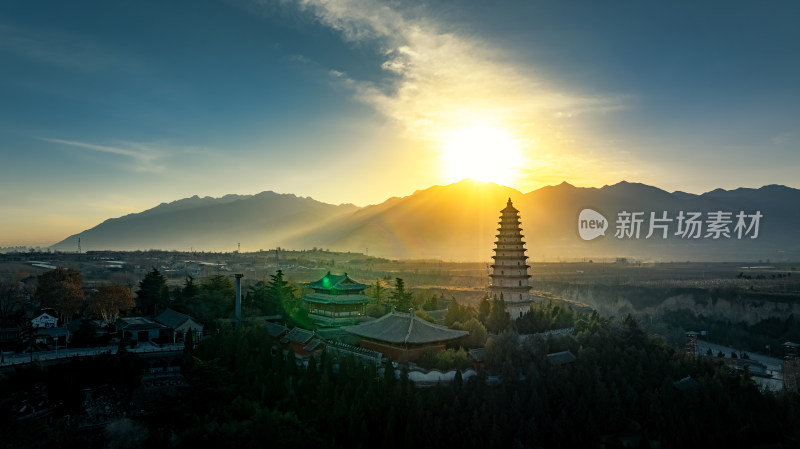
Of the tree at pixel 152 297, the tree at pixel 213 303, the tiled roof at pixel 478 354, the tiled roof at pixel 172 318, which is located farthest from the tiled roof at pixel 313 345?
the tree at pixel 152 297

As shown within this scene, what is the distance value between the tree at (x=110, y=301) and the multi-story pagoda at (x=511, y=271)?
29.9 metres

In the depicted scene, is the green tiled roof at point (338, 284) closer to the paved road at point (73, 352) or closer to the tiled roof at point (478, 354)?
the paved road at point (73, 352)

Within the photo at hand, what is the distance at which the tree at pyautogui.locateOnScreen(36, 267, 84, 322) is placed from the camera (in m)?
48.1

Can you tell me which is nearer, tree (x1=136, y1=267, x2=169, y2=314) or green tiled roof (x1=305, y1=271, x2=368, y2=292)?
green tiled roof (x1=305, y1=271, x2=368, y2=292)

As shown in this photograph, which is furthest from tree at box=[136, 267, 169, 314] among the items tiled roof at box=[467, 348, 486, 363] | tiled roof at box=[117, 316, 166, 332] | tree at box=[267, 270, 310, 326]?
tiled roof at box=[467, 348, 486, 363]

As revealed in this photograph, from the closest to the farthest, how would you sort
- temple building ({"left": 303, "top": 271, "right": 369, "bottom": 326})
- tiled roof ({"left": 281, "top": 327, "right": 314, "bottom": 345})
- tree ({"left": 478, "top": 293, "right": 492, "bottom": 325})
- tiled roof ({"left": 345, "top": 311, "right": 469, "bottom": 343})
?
tiled roof ({"left": 345, "top": 311, "right": 469, "bottom": 343}), tiled roof ({"left": 281, "top": 327, "right": 314, "bottom": 345}), tree ({"left": 478, "top": 293, "right": 492, "bottom": 325}), temple building ({"left": 303, "top": 271, "right": 369, "bottom": 326})

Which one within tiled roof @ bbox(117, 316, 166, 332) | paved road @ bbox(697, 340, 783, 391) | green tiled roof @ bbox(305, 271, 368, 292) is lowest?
paved road @ bbox(697, 340, 783, 391)

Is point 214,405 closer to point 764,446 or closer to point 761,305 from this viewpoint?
point 764,446

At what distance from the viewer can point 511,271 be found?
45.6m

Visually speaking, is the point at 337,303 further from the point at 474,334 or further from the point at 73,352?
the point at 73,352

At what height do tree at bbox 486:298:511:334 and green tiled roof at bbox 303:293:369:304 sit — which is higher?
green tiled roof at bbox 303:293:369:304

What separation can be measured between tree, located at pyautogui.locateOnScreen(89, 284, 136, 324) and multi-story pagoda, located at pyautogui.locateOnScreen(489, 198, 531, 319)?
29944 millimetres

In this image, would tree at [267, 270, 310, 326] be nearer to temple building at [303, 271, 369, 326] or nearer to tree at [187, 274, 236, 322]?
temple building at [303, 271, 369, 326]

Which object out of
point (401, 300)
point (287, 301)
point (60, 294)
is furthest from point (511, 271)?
point (60, 294)
